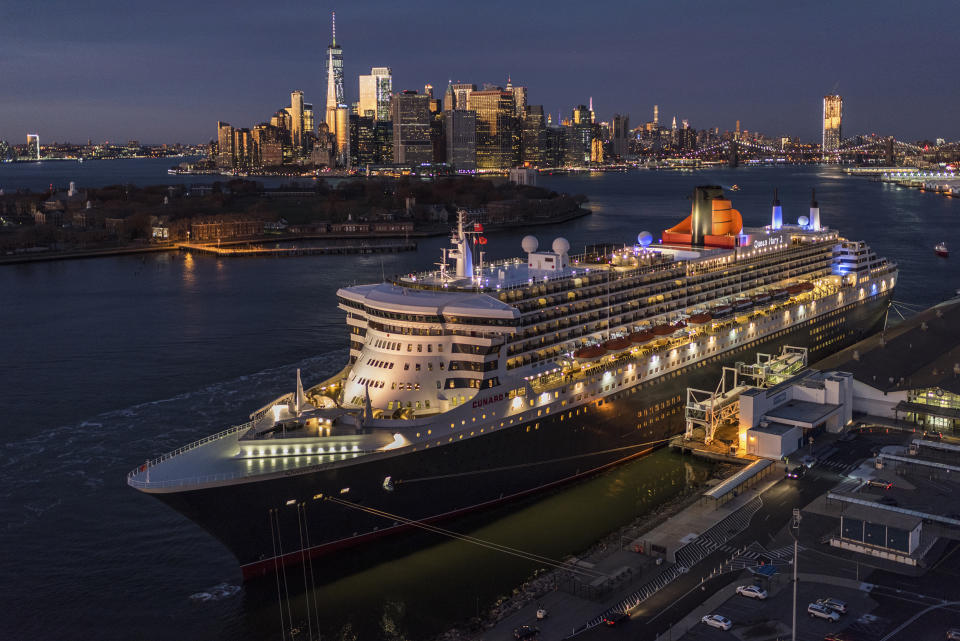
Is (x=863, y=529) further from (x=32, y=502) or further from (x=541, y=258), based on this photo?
(x=32, y=502)

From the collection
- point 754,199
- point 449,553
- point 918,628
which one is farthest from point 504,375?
point 754,199

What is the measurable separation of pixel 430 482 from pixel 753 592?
22.6 feet

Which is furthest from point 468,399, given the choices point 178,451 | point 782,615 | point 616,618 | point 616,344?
point 782,615

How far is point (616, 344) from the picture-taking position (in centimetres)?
2253

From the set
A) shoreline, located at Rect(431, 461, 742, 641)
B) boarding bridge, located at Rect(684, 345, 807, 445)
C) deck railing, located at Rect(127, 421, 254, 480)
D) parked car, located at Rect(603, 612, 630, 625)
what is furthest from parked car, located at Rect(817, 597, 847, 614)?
deck railing, located at Rect(127, 421, 254, 480)

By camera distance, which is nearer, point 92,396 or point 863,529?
point 863,529

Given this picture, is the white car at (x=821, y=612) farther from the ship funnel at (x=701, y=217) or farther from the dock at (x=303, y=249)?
the dock at (x=303, y=249)

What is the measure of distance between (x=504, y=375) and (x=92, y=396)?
16.8 m

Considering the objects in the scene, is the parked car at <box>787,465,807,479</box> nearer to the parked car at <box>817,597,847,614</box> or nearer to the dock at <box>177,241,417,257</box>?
the parked car at <box>817,597,847,614</box>

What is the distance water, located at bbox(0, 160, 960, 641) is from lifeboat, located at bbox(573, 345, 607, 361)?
332 centimetres

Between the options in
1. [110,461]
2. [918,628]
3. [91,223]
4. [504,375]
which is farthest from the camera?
[91,223]

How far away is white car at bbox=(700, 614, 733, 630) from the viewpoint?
45.3ft

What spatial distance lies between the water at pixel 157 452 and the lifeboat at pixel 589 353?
10.9 ft

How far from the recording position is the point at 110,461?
23359 millimetres
